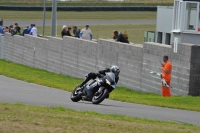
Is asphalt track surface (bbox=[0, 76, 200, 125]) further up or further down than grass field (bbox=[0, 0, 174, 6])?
further down

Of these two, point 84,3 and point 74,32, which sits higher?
point 84,3

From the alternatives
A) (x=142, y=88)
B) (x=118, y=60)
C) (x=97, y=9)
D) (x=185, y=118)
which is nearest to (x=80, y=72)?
(x=118, y=60)

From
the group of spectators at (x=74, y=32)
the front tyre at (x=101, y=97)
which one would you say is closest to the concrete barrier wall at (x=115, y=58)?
the group of spectators at (x=74, y=32)

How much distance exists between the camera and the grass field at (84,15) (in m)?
66.4

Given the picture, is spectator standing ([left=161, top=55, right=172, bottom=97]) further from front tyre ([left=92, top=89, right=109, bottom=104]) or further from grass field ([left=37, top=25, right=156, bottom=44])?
grass field ([left=37, top=25, right=156, bottom=44])

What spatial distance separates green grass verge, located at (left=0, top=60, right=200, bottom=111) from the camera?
817 inches

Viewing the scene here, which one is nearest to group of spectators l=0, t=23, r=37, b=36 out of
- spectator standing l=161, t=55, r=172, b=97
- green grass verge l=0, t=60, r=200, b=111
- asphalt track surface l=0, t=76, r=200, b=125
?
green grass verge l=0, t=60, r=200, b=111

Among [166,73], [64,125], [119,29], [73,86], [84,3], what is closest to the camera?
[64,125]

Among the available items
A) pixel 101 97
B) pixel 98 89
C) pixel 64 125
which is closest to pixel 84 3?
pixel 98 89

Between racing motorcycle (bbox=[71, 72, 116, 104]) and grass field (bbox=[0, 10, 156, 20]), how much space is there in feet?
149

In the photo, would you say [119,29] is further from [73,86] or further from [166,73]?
[166,73]

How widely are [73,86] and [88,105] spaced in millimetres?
8049

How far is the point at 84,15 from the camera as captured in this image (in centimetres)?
6900

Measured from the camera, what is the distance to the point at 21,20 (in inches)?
A: 2507
